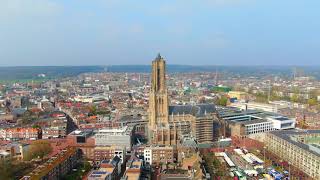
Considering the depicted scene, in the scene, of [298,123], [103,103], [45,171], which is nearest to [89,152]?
[45,171]

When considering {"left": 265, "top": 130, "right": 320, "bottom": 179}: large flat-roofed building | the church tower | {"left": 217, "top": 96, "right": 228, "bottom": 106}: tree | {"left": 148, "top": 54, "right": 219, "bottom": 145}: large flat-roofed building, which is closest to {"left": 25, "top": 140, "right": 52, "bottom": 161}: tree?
{"left": 148, "top": 54, "right": 219, "bottom": 145}: large flat-roofed building

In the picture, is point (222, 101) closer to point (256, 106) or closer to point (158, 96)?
point (256, 106)

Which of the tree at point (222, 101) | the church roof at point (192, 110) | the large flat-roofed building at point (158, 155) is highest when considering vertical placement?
the church roof at point (192, 110)

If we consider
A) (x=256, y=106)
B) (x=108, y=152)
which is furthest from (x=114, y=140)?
(x=256, y=106)

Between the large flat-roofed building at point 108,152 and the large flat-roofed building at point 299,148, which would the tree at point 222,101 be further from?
the large flat-roofed building at point 108,152

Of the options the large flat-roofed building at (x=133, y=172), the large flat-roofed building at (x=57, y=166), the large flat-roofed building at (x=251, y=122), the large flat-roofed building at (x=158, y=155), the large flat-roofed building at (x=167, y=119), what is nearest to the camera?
the large flat-roofed building at (x=57, y=166)

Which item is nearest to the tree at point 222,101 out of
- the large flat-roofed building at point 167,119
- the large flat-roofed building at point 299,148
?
the large flat-roofed building at point 167,119
